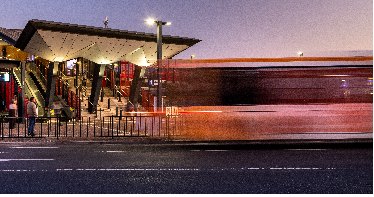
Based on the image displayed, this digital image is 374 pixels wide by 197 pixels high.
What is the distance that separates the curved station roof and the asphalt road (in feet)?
49.1

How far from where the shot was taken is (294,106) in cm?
1205

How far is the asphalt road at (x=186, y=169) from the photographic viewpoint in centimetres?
631

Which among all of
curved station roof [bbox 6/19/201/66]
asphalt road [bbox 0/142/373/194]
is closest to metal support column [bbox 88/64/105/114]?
curved station roof [bbox 6/19/201/66]

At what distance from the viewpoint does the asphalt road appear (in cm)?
631

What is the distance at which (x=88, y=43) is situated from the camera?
28797 millimetres

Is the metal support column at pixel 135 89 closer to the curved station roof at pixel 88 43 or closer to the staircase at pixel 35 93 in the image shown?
the curved station roof at pixel 88 43

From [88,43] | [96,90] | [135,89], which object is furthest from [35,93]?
[135,89]

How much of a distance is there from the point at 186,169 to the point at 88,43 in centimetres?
2296

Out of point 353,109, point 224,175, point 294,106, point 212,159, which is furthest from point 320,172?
point 353,109

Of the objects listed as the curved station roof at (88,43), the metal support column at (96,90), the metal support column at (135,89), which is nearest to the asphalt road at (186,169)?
the curved station roof at (88,43)

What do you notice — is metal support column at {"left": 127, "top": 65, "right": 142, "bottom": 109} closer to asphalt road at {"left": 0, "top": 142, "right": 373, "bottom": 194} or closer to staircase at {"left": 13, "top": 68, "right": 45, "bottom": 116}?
staircase at {"left": 13, "top": 68, "right": 45, "bottom": 116}

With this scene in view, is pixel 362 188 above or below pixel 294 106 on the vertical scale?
below

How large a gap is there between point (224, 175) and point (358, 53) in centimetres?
758

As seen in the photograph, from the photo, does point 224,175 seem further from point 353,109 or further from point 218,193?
point 353,109
